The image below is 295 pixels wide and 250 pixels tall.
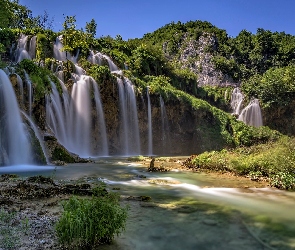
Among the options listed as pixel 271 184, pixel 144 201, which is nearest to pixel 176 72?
pixel 271 184

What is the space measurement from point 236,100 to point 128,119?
22.7 metres

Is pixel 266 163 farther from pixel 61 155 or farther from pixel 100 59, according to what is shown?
pixel 100 59

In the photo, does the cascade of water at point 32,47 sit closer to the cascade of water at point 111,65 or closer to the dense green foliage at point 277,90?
the cascade of water at point 111,65

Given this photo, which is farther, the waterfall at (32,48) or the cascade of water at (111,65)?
the cascade of water at (111,65)

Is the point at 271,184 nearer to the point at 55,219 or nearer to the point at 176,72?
the point at 55,219

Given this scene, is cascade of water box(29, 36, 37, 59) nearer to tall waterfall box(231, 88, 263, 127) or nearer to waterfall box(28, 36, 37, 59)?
waterfall box(28, 36, 37, 59)

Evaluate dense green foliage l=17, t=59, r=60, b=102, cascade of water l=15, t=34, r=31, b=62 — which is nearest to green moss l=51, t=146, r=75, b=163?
dense green foliage l=17, t=59, r=60, b=102

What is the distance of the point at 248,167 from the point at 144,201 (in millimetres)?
6402

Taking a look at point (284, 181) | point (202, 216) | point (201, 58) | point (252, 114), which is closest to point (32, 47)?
point (252, 114)

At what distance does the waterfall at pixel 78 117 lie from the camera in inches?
872

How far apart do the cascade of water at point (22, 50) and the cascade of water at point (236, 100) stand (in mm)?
26968

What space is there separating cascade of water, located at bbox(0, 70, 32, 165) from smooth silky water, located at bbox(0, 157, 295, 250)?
449cm

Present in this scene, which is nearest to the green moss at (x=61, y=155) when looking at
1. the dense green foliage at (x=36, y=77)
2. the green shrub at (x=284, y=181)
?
the dense green foliage at (x=36, y=77)

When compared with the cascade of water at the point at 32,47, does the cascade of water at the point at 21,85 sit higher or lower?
lower
